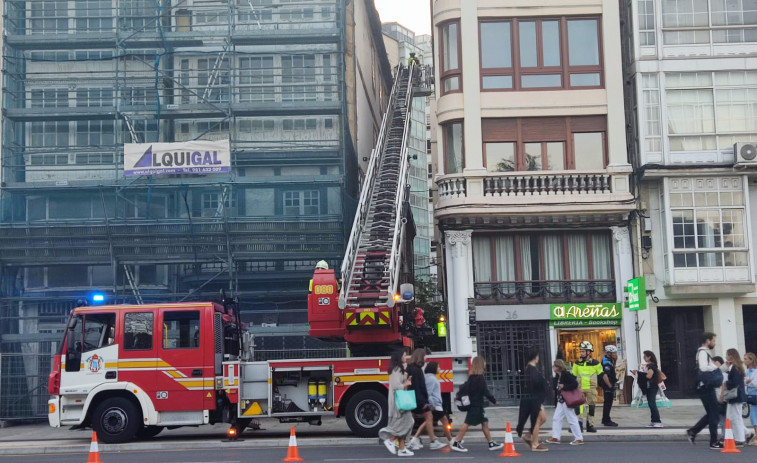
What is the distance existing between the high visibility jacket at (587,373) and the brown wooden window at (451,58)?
10.6 metres

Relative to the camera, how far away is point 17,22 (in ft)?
97.1

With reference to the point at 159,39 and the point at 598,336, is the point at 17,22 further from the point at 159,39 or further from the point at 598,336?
the point at 598,336

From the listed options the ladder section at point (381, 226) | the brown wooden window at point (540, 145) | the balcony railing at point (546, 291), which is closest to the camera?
the ladder section at point (381, 226)

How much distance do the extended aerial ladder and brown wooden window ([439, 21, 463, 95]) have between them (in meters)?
2.99

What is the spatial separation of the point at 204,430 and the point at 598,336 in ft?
37.8

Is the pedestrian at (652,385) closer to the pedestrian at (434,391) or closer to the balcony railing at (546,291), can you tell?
the pedestrian at (434,391)

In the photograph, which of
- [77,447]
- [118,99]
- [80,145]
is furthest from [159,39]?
[77,447]

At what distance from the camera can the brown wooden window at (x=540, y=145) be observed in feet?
91.0

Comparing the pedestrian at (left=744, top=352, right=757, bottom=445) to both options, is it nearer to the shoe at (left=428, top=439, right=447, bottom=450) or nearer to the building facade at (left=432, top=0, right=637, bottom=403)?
the shoe at (left=428, top=439, right=447, bottom=450)

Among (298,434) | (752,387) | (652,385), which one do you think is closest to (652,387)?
(652,385)

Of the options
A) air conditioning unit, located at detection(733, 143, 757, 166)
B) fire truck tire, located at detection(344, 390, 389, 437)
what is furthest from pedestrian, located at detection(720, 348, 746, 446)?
air conditioning unit, located at detection(733, 143, 757, 166)

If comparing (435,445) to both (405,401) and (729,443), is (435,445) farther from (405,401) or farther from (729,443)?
(729,443)

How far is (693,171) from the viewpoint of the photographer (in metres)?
26.9

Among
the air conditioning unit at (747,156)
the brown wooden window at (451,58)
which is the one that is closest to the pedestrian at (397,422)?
the brown wooden window at (451,58)
